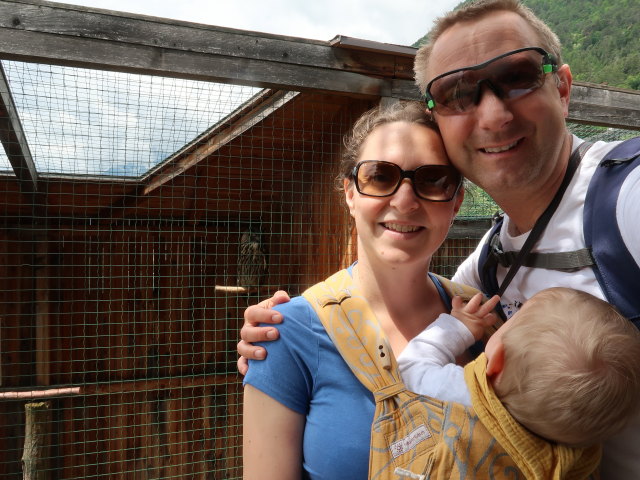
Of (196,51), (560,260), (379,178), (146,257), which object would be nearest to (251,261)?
(146,257)

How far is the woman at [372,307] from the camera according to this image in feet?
3.54

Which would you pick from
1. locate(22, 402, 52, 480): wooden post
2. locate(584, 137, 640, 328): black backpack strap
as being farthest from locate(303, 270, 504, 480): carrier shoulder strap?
locate(22, 402, 52, 480): wooden post

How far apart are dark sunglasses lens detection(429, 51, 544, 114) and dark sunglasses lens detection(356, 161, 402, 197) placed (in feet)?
0.89

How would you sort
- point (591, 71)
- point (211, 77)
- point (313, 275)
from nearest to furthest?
point (211, 77) → point (313, 275) → point (591, 71)

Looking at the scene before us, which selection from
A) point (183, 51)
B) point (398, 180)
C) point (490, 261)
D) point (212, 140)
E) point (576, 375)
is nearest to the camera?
point (576, 375)

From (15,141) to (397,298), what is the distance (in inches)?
107

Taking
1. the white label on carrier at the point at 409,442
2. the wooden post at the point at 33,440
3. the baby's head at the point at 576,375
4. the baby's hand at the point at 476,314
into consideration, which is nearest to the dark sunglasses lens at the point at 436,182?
the baby's hand at the point at 476,314

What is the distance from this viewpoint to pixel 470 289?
4.82 feet

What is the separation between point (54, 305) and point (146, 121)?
2.45 meters

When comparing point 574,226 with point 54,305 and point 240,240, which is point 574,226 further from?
point 54,305

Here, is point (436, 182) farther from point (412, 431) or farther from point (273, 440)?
point (273, 440)

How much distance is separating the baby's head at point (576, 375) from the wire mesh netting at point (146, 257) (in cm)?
173

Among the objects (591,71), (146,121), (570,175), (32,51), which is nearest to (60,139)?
(146,121)

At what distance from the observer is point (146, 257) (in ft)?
16.0
